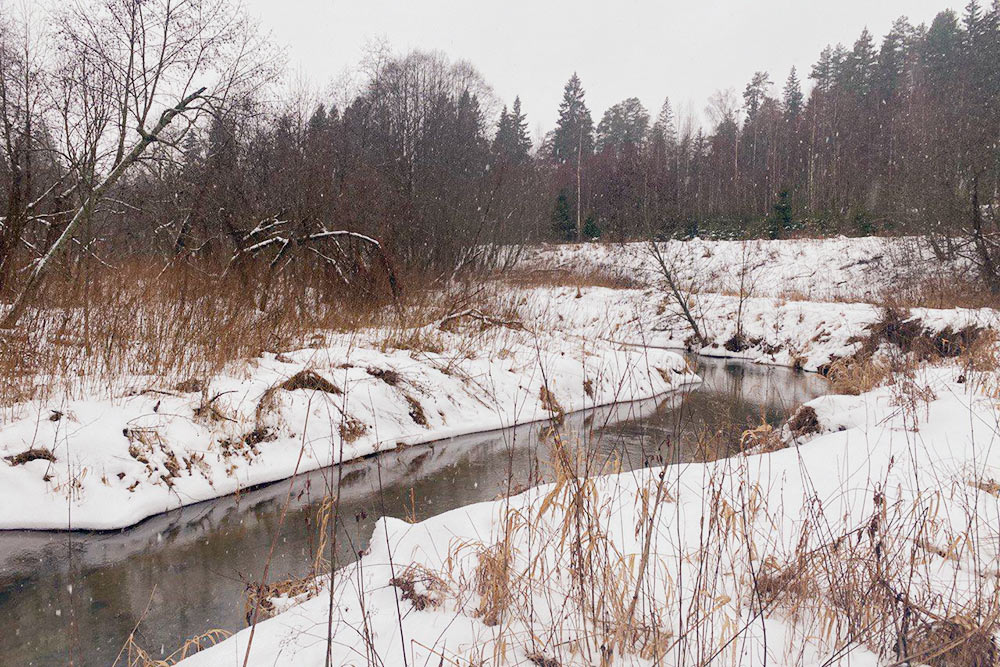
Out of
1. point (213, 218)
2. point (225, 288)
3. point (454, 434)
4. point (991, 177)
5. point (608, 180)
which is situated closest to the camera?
point (454, 434)

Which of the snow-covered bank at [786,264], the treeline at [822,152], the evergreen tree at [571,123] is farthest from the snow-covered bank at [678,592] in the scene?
the evergreen tree at [571,123]

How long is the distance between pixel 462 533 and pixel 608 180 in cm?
3177

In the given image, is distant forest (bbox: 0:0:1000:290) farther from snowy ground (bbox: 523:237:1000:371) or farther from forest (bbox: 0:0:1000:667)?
snowy ground (bbox: 523:237:1000:371)

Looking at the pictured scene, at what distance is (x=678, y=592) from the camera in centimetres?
209

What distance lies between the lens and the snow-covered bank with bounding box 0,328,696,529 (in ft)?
11.8

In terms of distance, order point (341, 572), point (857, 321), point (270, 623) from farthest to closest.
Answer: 1. point (857, 321)
2. point (341, 572)
3. point (270, 623)

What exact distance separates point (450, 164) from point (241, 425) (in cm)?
1389

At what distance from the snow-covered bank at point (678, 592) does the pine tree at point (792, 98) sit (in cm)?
3903

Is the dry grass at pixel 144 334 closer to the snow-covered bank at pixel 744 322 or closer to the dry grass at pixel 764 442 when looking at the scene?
the snow-covered bank at pixel 744 322

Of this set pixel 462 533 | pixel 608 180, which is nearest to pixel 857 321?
pixel 462 533

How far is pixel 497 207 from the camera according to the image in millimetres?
16156

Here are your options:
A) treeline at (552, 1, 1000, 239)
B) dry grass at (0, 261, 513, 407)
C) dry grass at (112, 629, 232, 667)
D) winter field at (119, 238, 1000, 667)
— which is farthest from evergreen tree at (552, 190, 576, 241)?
dry grass at (112, 629, 232, 667)

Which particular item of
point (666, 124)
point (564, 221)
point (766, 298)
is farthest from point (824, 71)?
point (766, 298)

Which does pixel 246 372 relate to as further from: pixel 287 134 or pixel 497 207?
pixel 497 207
